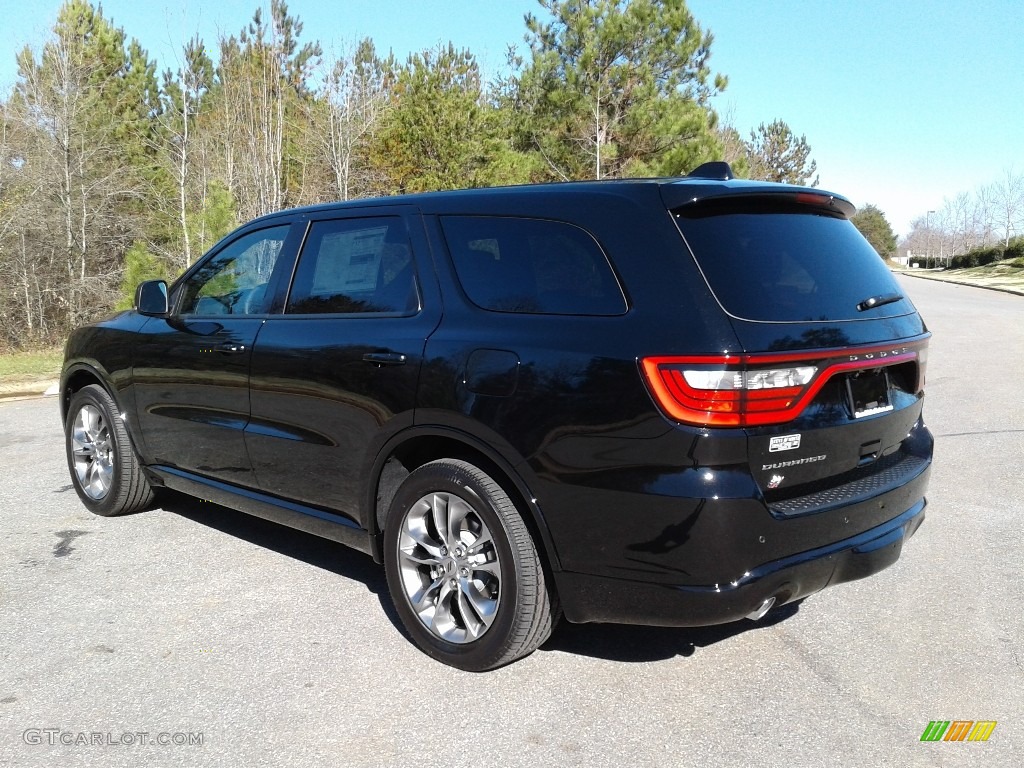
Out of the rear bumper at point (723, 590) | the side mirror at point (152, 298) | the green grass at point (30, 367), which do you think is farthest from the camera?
the green grass at point (30, 367)

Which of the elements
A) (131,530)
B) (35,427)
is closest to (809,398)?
(131,530)

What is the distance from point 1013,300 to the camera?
31453 mm

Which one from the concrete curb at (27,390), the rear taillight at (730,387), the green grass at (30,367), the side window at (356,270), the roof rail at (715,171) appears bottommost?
the concrete curb at (27,390)

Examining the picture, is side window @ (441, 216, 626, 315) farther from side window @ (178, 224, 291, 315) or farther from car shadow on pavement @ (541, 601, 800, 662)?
car shadow on pavement @ (541, 601, 800, 662)

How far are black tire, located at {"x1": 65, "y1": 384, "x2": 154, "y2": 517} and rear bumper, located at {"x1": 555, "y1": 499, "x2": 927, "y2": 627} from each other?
3.29 metres

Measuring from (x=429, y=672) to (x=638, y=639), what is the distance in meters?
0.90

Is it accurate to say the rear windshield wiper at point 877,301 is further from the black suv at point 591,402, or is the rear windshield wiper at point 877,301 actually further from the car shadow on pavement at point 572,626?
the car shadow on pavement at point 572,626

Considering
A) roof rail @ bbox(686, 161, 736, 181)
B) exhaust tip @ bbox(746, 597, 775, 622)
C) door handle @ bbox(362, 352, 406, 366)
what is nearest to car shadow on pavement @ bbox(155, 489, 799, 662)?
exhaust tip @ bbox(746, 597, 775, 622)

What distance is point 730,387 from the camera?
2.74 m

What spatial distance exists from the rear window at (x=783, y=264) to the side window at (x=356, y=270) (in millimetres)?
1255

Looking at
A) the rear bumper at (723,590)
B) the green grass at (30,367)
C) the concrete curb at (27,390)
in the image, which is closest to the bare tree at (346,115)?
the green grass at (30,367)

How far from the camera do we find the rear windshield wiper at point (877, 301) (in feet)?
10.7

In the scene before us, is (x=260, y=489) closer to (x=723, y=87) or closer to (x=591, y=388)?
(x=591, y=388)

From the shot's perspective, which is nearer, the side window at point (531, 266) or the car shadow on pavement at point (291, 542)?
the side window at point (531, 266)
